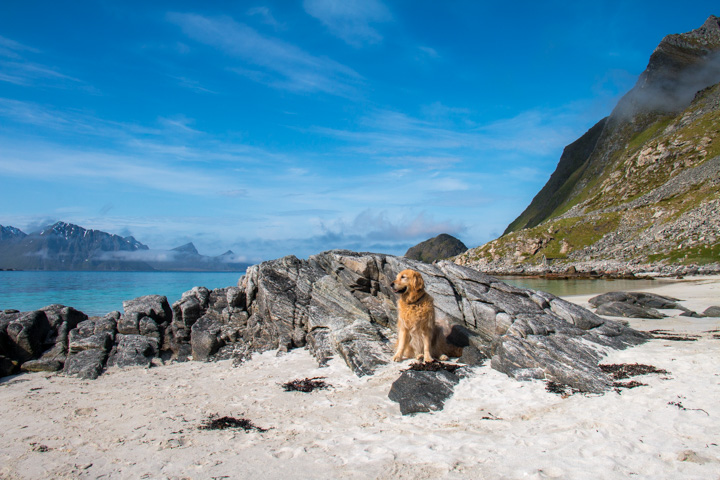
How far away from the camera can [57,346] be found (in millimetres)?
16406

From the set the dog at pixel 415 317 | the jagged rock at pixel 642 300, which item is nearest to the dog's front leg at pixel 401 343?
the dog at pixel 415 317

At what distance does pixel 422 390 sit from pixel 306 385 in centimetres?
372

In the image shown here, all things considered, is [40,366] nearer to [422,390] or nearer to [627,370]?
[422,390]

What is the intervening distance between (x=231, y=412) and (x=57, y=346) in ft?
38.3

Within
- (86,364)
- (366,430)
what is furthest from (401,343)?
(86,364)

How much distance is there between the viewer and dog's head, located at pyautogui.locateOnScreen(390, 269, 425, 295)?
41.1ft

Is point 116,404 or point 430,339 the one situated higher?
point 430,339

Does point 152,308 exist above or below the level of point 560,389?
above

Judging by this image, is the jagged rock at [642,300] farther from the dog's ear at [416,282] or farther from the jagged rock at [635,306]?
the dog's ear at [416,282]

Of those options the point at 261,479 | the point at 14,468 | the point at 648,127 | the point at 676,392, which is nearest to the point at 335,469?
the point at 261,479

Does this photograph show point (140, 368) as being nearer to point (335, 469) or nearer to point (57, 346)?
point (57, 346)

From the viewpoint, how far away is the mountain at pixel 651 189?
76688mm

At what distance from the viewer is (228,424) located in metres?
8.88

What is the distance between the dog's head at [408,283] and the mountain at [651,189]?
240 ft
